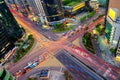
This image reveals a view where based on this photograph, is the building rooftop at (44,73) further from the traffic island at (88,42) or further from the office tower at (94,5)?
the office tower at (94,5)

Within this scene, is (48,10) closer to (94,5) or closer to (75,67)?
(94,5)

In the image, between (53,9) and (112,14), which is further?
(53,9)

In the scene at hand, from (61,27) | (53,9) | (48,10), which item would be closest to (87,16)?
(61,27)

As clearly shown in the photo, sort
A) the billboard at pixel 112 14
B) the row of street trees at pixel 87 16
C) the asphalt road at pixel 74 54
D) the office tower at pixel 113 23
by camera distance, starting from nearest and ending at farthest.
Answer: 1. the billboard at pixel 112 14
2. the asphalt road at pixel 74 54
3. the office tower at pixel 113 23
4. the row of street trees at pixel 87 16

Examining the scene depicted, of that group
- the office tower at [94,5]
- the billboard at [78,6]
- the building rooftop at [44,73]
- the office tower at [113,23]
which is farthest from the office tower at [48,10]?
the building rooftop at [44,73]

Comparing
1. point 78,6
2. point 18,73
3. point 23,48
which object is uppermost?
point 78,6

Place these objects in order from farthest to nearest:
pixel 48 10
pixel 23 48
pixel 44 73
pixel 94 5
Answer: pixel 94 5, pixel 48 10, pixel 23 48, pixel 44 73
